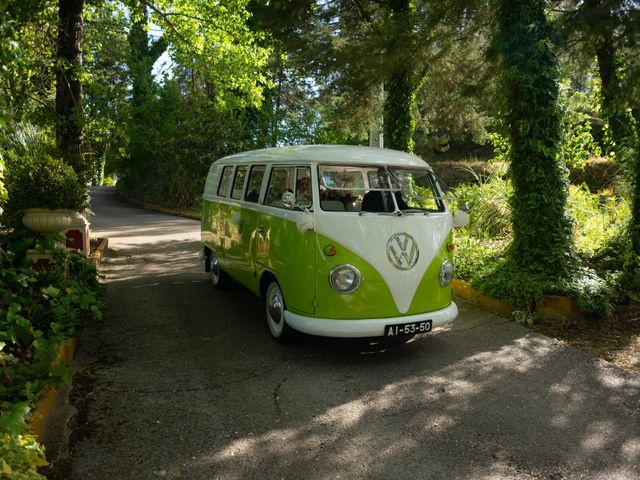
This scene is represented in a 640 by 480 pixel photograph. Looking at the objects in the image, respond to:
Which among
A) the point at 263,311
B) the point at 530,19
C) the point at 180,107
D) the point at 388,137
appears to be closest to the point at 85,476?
the point at 263,311

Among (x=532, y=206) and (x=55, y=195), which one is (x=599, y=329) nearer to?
(x=532, y=206)

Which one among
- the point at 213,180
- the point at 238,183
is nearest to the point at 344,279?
the point at 238,183

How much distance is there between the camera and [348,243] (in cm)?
498

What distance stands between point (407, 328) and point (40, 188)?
4893 mm

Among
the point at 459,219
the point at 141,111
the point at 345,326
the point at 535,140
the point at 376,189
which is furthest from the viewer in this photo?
the point at 141,111

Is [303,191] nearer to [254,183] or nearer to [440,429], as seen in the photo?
[254,183]

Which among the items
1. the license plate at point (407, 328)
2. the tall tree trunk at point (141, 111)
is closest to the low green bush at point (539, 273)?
the license plate at point (407, 328)

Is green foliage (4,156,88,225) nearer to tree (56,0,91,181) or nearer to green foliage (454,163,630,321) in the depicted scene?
tree (56,0,91,181)

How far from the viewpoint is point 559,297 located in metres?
6.44

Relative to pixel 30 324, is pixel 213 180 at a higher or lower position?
higher

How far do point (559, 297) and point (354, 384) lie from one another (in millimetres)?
3177

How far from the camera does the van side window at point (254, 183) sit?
6367 millimetres

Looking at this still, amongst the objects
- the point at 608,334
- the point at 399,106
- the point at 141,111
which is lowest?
the point at 608,334

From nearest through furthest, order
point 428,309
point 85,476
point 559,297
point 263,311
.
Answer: point 85,476, point 428,309, point 559,297, point 263,311
